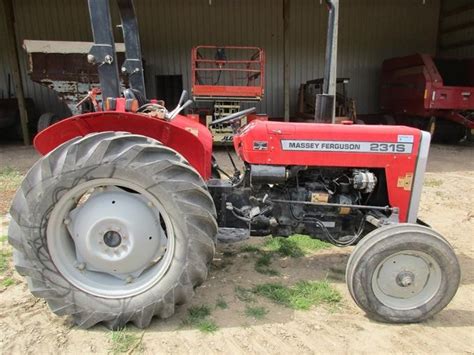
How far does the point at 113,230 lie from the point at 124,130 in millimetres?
619

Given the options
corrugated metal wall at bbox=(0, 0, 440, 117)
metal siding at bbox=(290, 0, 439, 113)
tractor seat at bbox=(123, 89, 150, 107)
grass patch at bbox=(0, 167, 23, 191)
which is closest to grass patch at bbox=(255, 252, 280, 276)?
tractor seat at bbox=(123, 89, 150, 107)

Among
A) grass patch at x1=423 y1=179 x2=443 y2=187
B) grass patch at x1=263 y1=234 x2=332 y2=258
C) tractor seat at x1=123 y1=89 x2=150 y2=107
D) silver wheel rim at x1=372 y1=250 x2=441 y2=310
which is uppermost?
tractor seat at x1=123 y1=89 x2=150 y2=107

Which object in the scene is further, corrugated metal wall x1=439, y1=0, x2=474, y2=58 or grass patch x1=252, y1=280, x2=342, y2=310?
corrugated metal wall x1=439, y1=0, x2=474, y2=58

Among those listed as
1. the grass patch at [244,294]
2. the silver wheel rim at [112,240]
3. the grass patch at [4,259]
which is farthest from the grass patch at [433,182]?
the grass patch at [4,259]

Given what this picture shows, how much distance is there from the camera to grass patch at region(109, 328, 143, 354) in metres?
2.12

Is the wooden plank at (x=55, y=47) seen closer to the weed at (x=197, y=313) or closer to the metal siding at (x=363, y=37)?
the metal siding at (x=363, y=37)

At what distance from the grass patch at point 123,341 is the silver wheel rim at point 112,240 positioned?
20 cm

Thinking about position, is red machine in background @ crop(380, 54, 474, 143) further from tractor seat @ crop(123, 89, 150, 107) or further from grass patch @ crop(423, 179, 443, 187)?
tractor seat @ crop(123, 89, 150, 107)

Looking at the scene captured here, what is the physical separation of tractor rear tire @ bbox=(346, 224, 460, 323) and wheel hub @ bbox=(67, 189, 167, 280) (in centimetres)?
119

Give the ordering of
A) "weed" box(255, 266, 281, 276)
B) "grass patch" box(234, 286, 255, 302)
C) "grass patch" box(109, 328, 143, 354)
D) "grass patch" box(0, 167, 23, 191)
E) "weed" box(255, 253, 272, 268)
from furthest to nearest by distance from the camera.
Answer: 1. "grass patch" box(0, 167, 23, 191)
2. "weed" box(255, 253, 272, 268)
3. "weed" box(255, 266, 281, 276)
4. "grass patch" box(234, 286, 255, 302)
5. "grass patch" box(109, 328, 143, 354)

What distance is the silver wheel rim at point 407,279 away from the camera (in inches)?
92.4

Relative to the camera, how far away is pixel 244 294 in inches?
107

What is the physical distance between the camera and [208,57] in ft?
38.4

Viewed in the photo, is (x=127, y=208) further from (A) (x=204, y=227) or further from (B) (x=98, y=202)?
(A) (x=204, y=227)
